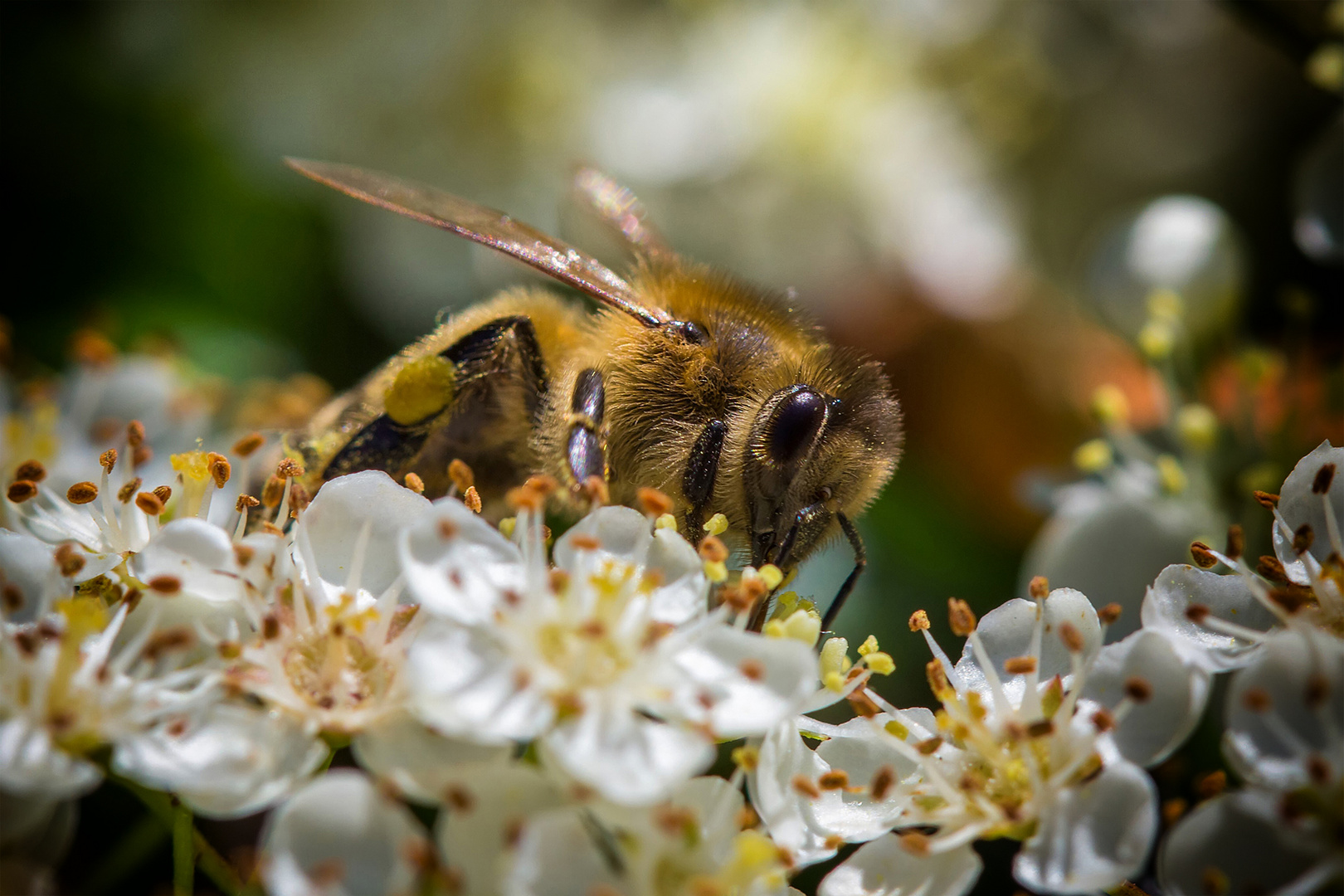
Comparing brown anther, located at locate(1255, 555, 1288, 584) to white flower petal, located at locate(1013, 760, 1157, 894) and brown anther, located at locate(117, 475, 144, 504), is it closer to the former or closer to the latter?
white flower petal, located at locate(1013, 760, 1157, 894)

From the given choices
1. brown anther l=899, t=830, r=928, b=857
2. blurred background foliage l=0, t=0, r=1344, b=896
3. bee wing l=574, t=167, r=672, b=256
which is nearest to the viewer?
brown anther l=899, t=830, r=928, b=857

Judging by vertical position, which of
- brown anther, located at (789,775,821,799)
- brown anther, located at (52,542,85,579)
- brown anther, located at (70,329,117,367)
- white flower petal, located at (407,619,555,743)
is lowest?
brown anther, located at (70,329,117,367)

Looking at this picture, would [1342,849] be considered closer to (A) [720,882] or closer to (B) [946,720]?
(B) [946,720]

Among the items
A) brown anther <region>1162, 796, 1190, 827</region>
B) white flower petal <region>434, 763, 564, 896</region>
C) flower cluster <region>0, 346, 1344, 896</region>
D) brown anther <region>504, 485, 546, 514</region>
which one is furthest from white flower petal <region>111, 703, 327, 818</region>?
brown anther <region>1162, 796, 1190, 827</region>

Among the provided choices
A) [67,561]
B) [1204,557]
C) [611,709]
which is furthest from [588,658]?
[1204,557]

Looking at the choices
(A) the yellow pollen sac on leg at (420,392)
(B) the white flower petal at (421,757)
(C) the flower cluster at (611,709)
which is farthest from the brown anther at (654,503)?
(A) the yellow pollen sac on leg at (420,392)

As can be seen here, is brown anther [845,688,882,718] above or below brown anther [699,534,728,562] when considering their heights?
below

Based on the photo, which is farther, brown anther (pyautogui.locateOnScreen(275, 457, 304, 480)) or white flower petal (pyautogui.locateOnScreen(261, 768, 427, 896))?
brown anther (pyautogui.locateOnScreen(275, 457, 304, 480))
